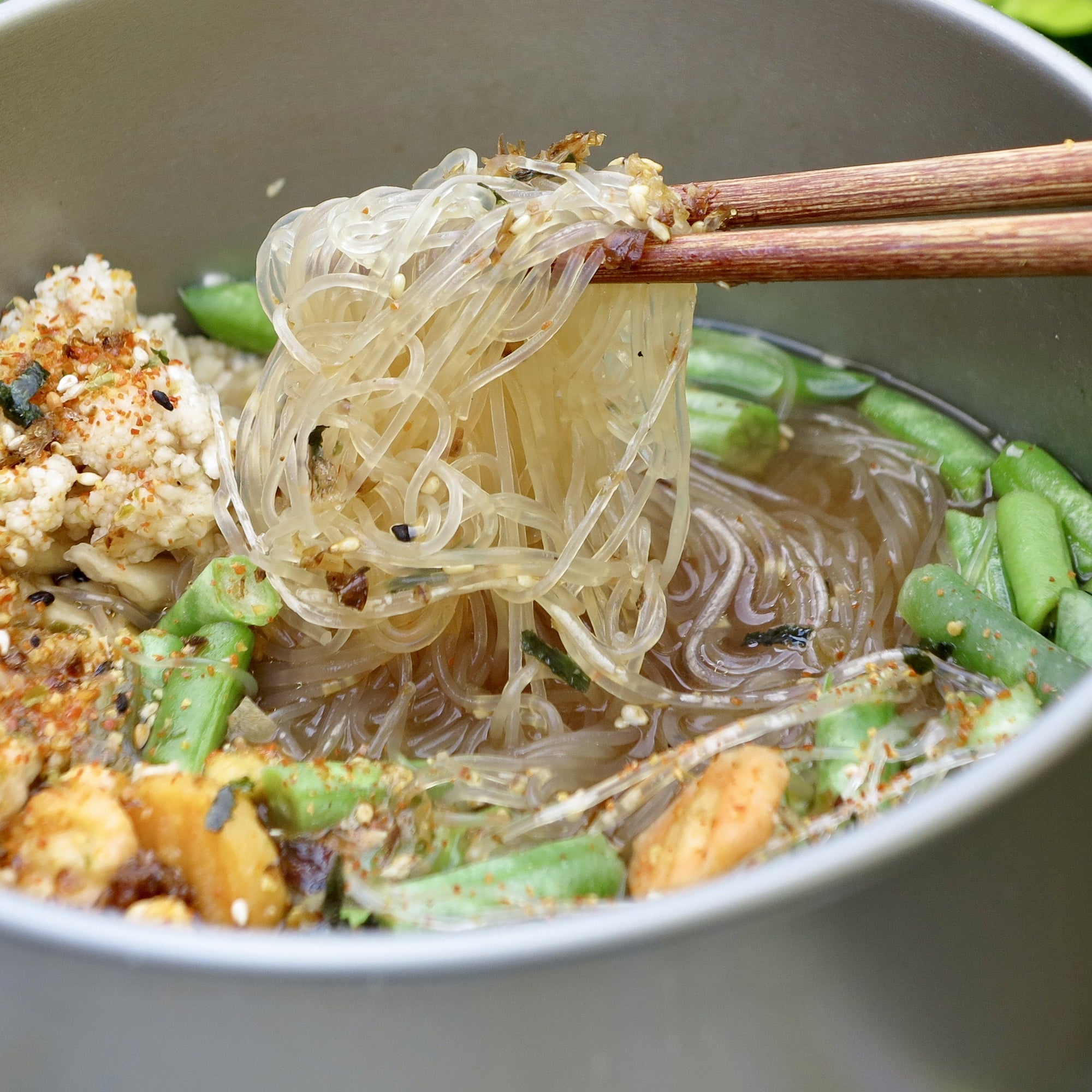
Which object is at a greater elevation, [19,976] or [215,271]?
[215,271]

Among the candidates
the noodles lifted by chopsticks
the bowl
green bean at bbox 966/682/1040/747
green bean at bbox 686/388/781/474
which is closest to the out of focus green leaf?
the bowl

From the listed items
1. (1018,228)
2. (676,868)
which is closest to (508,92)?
(1018,228)

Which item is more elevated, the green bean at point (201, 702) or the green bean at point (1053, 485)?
the green bean at point (1053, 485)

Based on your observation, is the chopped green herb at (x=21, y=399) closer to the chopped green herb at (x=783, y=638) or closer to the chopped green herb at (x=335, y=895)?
the chopped green herb at (x=335, y=895)

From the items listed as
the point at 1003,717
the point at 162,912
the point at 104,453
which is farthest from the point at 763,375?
the point at 162,912

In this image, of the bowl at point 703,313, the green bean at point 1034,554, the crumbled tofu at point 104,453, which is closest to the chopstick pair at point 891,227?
the bowl at point 703,313

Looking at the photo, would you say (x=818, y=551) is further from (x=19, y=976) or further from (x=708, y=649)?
(x=19, y=976)
